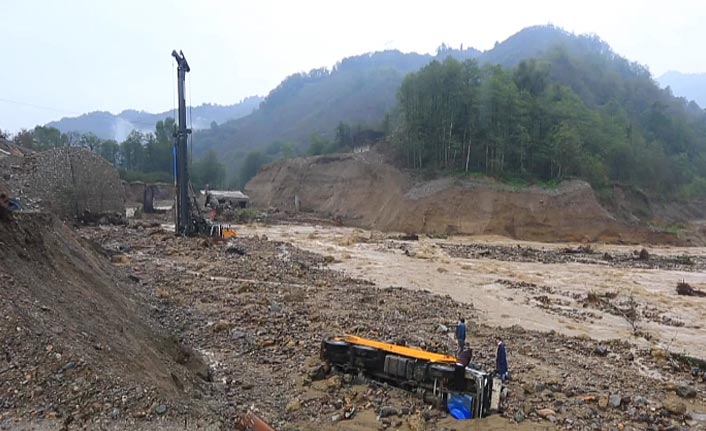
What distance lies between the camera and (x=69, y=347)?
5.37 meters

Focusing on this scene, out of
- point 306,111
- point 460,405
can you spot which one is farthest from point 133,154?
point 306,111

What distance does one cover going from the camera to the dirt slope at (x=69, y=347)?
4.86m

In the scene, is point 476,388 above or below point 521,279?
above

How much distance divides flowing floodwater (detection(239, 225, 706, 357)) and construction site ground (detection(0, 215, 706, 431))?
4.2 inches

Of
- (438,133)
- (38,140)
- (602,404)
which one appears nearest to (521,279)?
(602,404)

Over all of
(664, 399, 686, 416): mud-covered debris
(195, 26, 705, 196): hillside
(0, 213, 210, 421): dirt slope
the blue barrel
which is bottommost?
(664, 399, 686, 416): mud-covered debris

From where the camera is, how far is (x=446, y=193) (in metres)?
37.1

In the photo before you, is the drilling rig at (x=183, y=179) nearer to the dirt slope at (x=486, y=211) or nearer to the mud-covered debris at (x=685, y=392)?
the dirt slope at (x=486, y=211)

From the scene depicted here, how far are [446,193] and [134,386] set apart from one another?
33277mm

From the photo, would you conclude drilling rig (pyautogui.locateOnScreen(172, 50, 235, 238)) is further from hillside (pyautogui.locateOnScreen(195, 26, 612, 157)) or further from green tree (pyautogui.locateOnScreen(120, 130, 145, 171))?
hillside (pyautogui.locateOnScreen(195, 26, 612, 157))

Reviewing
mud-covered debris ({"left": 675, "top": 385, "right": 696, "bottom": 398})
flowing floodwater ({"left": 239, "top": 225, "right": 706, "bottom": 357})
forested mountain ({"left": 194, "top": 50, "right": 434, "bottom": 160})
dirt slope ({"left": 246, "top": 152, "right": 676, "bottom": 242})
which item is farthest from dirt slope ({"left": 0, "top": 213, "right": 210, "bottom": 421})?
forested mountain ({"left": 194, "top": 50, "right": 434, "bottom": 160})

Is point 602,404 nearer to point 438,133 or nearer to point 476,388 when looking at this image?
point 476,388

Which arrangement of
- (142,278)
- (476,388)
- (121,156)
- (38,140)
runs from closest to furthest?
(476,388) < (142,278) < (38,140) < (121,156)

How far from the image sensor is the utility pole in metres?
22.8
